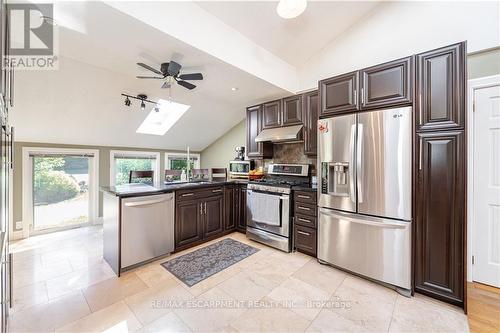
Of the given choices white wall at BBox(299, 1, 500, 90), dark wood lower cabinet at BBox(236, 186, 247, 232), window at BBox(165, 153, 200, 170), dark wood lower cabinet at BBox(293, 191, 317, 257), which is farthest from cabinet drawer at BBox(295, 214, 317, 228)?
window at BBox(165, 153, 200, 170)

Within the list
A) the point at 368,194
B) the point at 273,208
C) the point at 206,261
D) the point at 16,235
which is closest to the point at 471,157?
the point at 368,194

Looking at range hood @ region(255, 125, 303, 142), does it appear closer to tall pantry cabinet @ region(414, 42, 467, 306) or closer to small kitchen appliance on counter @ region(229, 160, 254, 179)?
small kitchen appliance on counter @ region(229, 160, 254, 179)

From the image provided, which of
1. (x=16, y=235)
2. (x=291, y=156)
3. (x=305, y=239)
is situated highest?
(x=291, y=156)

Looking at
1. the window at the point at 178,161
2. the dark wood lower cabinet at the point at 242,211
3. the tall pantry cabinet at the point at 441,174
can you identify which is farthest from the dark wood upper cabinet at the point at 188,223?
the tall pantry cabinet at the point at 441,174

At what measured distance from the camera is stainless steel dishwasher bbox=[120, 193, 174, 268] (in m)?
2.54

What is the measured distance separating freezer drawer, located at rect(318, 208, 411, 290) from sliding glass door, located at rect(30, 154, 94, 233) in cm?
463

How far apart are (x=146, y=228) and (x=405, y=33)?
4122 mm

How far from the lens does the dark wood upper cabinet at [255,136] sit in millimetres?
4035

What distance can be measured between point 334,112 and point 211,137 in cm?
367

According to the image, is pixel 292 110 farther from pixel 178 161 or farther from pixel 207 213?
pixel 178 161

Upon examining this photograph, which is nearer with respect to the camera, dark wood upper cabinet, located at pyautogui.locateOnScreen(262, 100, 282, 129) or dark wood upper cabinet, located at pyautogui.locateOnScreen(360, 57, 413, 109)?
dark wood upper cabinet, located at pyautogui.locateOnScreen(360, 57, 413, 109)

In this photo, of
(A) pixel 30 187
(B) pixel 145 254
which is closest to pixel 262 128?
(B) pixel 145 254

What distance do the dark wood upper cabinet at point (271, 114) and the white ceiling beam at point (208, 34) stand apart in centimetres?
42

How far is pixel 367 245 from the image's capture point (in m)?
2.37
